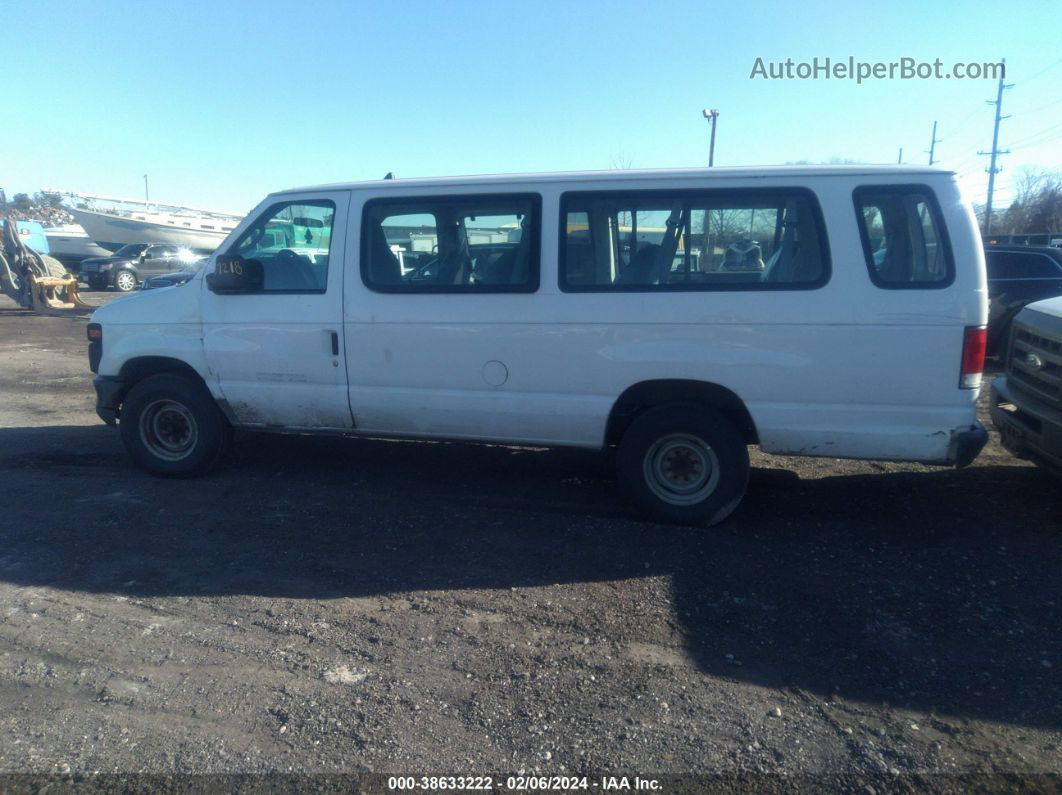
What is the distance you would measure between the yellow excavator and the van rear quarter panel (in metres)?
17.4

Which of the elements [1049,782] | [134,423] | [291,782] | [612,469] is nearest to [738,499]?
[612,469]

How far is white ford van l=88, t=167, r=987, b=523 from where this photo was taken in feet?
16.0

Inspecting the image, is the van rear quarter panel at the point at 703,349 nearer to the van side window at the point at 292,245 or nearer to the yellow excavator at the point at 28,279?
the van side window at the point at 292,245

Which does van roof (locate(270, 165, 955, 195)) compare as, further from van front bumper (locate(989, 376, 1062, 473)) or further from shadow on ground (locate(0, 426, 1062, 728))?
shadow on ground (locate(0, 426, 1062, 728))

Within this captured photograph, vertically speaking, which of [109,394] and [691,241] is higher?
[691,241]

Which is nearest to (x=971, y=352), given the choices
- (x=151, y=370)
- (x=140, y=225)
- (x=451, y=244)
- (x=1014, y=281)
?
(x=451, y=244)

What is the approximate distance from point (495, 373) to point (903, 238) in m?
2.66

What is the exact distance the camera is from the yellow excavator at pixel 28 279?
756 inches

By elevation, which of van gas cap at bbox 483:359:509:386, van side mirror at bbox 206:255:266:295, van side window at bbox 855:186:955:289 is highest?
van side window at bbox 855:186:955:289

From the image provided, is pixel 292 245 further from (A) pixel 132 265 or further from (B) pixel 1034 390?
(A) pixel 132 265

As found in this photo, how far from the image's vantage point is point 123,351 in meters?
6.21

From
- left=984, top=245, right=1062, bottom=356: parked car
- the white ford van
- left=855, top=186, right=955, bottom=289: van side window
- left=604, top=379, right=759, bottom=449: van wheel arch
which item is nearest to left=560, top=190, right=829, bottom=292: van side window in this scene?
the white ford van

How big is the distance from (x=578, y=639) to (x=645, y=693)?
556 mm

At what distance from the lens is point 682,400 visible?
531cm
